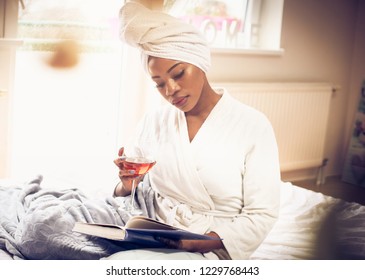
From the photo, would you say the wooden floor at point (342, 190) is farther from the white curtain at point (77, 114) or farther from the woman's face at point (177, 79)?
the woman's face at point (177, 79)

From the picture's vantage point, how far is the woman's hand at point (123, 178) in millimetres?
1119

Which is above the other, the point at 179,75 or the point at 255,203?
the point at 179,75

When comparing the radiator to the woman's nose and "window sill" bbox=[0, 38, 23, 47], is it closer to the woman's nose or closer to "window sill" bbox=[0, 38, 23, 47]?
"window sill" bbox=[0, 38, 23, 47]

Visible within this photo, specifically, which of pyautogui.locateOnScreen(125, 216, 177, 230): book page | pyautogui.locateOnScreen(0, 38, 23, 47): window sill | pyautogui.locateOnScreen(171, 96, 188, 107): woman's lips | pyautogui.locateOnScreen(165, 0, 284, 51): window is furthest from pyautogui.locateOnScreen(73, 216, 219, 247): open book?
pyautogui.locateOnScreen(165, 0, 284, 51): window

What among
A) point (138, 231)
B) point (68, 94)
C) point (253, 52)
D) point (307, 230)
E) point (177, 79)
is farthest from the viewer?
point (253, 52)

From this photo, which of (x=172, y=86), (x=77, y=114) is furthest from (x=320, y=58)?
(x=172, y=86)

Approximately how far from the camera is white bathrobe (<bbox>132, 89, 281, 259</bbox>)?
3.75 ft

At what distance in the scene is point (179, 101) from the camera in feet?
3.93

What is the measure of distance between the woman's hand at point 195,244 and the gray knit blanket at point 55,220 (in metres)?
0.08

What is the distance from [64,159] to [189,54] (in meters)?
1.12

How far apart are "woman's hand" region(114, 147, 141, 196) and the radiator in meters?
1.23

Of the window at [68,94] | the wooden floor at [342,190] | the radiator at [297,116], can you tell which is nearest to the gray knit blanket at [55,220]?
the window at [68,94]

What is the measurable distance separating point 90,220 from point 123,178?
0.11 m

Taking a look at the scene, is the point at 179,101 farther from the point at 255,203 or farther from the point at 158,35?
the point at 255,203
